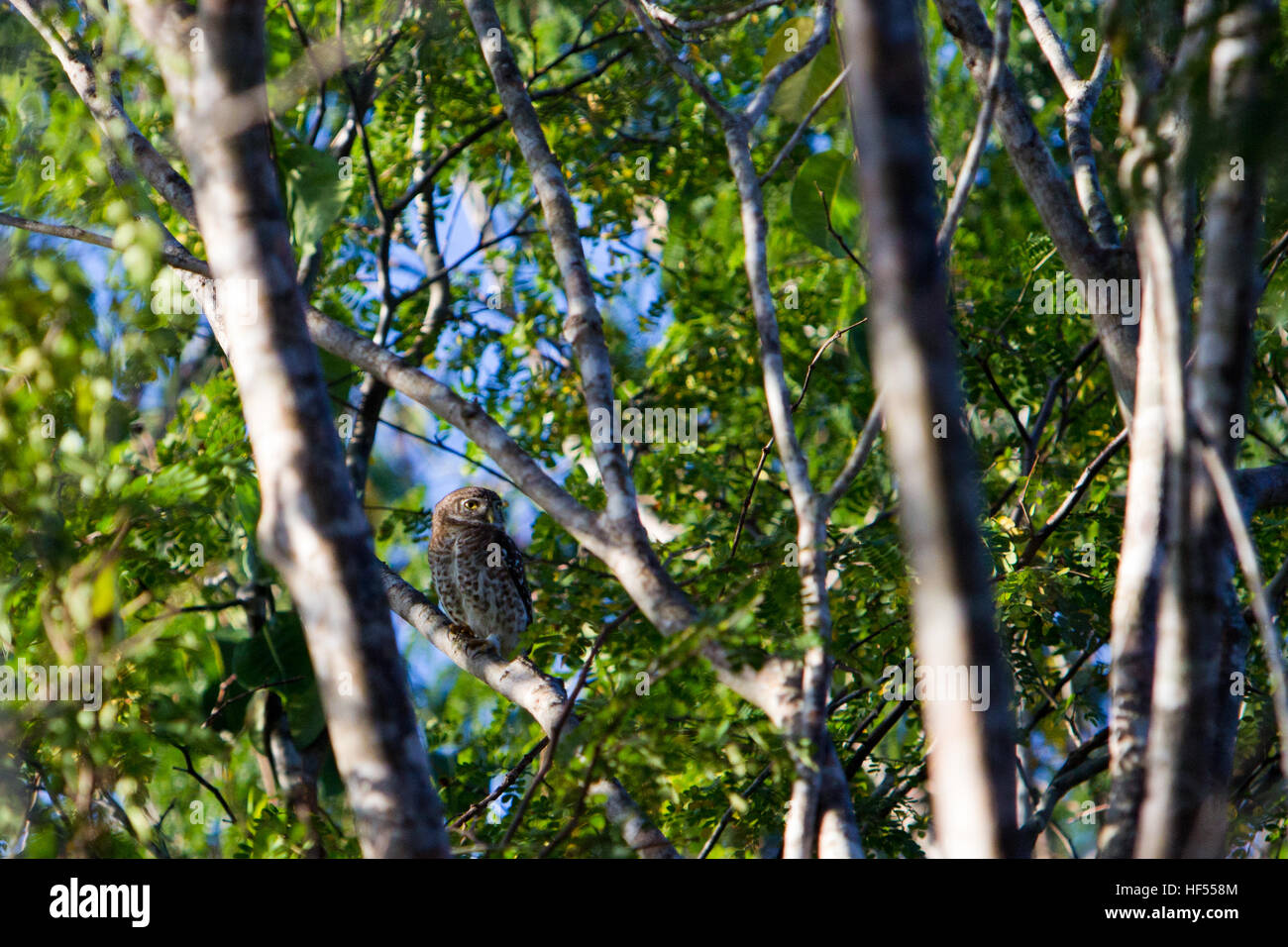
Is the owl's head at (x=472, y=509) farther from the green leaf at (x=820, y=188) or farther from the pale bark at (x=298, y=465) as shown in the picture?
the pale bark at (x=298, y=465)

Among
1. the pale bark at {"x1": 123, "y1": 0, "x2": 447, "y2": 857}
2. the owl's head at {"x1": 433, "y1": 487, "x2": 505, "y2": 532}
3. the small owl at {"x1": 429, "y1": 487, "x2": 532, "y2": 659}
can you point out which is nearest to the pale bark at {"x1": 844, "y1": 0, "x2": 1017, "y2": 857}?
the pale bark at {"x1": 123, "y1": 0, "x2": 447, "y2": 857}

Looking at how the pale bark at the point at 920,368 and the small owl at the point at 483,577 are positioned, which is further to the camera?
the small owl at the point at 483,577

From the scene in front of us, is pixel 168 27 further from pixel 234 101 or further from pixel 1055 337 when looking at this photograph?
pixel 1055 337

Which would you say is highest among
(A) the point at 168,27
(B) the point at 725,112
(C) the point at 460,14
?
(C) the point at 460,14

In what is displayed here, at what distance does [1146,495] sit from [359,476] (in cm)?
589

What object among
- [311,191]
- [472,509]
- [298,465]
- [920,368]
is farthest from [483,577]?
[920,368]

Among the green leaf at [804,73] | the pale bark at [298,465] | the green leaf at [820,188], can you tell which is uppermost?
the green leaf at [804,73]

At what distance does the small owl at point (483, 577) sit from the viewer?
6.79m

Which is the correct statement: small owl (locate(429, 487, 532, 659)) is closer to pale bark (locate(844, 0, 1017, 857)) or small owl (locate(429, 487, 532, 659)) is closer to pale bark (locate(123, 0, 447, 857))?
pale bark (locate(123, 0, 447, 857))

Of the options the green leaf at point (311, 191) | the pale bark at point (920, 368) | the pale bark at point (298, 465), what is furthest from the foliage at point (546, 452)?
the pale bark at point (920, 368)

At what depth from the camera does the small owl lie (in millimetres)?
6789

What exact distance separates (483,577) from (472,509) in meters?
0.69
